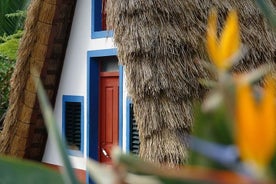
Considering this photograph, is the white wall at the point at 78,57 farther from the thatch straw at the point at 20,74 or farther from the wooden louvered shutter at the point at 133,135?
the wooden louvered shutter at the point at 133,135

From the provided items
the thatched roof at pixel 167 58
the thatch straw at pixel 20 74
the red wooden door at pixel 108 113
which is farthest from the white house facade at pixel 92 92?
the thatched roof at pixel 167 58

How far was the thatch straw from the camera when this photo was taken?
4961 mm

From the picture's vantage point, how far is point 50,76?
5.36m

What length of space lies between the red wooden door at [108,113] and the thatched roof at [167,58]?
1.01m

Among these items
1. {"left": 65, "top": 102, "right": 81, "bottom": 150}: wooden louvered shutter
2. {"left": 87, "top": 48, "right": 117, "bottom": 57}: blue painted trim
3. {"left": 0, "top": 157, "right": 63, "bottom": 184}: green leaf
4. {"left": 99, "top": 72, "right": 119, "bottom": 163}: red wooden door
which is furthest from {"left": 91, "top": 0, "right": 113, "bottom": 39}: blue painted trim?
{"left": 0, "top": 157, "right": 63, "bottom": 184}: green leaf

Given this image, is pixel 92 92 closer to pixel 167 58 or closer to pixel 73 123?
pixel 73 123

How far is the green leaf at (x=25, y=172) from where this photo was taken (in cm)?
29

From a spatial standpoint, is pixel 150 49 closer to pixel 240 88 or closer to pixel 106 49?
pixel 106 49

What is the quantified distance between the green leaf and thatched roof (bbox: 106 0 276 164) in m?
3.25

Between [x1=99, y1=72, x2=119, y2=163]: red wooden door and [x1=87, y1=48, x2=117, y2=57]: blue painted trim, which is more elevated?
[x1=87, y1=48, x2=117, y2=57]: blue painted trim

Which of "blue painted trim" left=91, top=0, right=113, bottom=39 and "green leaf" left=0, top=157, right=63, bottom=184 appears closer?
"green leaf" left=0, top=157, right=63, bottom=184

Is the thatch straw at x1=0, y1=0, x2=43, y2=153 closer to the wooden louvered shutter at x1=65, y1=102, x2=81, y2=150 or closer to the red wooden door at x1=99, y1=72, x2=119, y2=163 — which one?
the wooden louvered shutter at x1=65, y1=102, x2=81, y2=150

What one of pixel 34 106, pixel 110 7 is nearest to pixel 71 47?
pixel 34 106

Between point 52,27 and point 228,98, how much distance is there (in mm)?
5002
